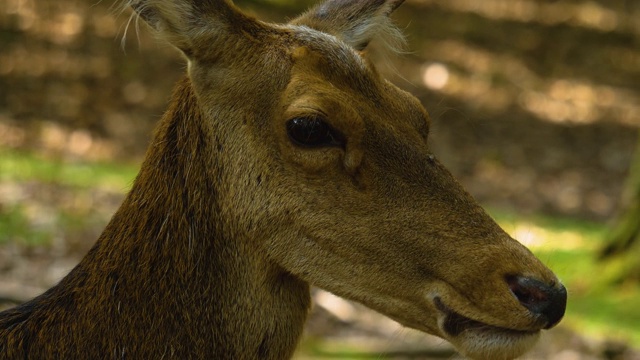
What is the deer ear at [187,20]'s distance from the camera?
3719 millimetres

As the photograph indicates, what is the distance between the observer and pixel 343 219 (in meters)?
3.71

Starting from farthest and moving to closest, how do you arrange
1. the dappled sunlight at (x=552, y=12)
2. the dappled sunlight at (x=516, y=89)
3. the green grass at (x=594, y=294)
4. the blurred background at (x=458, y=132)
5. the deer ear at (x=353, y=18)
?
the dappled sunlight at (x=552, y=12) → the dappled sunlight at (x=516, y=89) → the blurred background at (x=458, y=132) → the green grass at (x=594, y=294) → the deer ear at (x=353, y=18)

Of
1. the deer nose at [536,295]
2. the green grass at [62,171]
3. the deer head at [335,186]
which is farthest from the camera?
the green grass at [62,171]

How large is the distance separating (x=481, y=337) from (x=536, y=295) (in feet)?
0.88

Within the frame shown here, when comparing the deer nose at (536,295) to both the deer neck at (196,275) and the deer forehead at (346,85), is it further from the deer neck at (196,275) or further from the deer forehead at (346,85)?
the deer neck at (196,275)

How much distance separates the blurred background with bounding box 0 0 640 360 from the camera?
8195mm

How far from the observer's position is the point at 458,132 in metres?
15.6

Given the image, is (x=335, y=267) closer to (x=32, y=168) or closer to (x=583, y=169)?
(x=32, y=168)

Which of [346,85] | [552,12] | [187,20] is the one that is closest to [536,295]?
[346,85]

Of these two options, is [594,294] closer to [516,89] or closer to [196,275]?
[196,275]

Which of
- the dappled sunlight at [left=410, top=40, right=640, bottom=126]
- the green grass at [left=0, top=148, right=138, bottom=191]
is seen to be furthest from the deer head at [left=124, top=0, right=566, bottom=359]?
the dappled sunlight at [left=410, top=40, right=640, bottom=126]

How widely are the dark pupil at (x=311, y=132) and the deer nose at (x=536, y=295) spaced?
2.82 feet

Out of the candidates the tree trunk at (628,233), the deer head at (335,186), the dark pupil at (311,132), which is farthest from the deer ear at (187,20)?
the tree trunk at (628,233)

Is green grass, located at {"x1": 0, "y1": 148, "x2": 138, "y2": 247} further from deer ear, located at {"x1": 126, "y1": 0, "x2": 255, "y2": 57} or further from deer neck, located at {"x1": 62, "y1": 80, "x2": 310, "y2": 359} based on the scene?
deer ear, located at {"x1": 126, "y1": 0, "x2": 255, "y2": 57}
